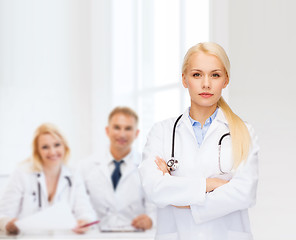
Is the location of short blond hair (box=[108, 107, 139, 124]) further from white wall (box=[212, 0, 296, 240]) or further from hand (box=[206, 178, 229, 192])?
hand (box=[206, 178, 229, 192])

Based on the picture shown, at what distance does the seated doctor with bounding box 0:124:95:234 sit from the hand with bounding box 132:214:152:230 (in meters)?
0.30

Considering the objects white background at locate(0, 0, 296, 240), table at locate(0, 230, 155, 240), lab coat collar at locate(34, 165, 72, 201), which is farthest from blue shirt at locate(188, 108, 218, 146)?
white background at locate(0, 0, 296, 240)

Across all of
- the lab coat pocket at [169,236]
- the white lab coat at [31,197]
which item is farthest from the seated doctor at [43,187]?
the lab coat pocket at [169,236]

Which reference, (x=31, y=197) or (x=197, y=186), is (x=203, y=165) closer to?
(x=197, y=186)

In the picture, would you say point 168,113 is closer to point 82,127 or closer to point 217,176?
point 82,127

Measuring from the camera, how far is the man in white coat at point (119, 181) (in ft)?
11.1

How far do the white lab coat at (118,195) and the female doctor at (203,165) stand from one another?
71.6 inches

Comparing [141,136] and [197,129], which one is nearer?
[197,129]

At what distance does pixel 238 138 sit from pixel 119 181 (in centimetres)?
203

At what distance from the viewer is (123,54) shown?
4094 millimetres

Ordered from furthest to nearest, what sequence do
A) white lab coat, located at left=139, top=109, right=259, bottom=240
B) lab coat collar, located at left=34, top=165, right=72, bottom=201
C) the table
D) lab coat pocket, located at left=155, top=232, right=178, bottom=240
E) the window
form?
lab coat collar, located at left=34, top=165, right=72, bottom=201, the window, the table, lab coat pocket, located at left=155, top=232, right=178, bottom=240, white lab coat, located at left=139, top=109, right=259, bottom=240

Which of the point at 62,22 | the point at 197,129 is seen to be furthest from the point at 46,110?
the point at 197,129

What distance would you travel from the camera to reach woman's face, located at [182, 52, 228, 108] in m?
1.54

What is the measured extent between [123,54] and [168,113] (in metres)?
0.86
